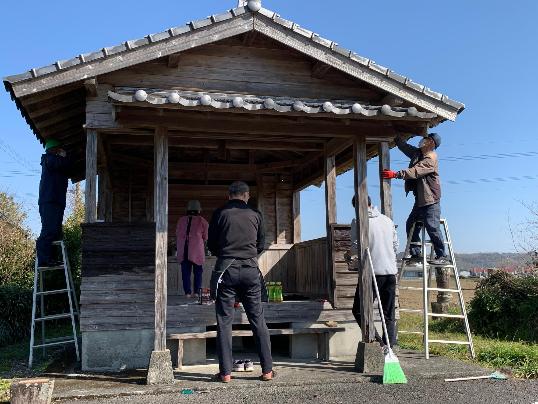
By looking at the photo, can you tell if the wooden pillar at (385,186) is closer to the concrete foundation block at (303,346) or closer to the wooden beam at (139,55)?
the concrete foundation block at (303,346)

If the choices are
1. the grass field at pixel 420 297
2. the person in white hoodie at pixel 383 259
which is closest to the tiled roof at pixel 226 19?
the person in white hoodie at pixel 383 259

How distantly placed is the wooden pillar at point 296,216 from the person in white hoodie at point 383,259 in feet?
13.7

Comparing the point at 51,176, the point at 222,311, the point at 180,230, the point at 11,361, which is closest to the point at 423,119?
the point at 222,311

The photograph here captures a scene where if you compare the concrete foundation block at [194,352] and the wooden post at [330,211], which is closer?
the concrete foundation block at [194,352]

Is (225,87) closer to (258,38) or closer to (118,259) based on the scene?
(258,38)

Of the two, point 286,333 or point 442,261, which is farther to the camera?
point 442,261

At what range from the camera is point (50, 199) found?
736cm

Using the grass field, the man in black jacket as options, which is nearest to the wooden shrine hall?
the man in black jacket

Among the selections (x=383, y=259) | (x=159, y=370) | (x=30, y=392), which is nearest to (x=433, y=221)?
(x=383, y=259)

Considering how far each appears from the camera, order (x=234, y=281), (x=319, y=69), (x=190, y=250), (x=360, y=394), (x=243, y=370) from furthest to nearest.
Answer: (x=190, y=250) → (x=319, y=69) → (x=243, y=370) → (x=234, y=281) → (x=360, y=394)

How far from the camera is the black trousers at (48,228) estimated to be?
7379 millimetres

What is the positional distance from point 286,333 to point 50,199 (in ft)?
12.4

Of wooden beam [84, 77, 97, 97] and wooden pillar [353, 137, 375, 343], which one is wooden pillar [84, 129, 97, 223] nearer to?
wooden beam [84, 77, 97, 97]

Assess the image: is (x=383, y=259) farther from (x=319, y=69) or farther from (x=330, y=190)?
(x=319, y=69)
